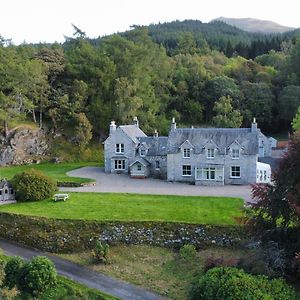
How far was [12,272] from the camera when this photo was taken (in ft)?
88.1

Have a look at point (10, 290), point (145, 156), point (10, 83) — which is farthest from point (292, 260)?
point (10, 83)

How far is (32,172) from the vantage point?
40094 mm

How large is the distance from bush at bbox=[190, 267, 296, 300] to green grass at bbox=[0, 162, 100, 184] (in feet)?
76.9

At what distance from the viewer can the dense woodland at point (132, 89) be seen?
59.7 m

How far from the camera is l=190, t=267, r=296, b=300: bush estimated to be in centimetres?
2227

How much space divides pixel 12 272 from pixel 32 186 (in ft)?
44.1

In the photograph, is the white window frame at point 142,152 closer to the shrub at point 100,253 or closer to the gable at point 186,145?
the gable at point 186,145

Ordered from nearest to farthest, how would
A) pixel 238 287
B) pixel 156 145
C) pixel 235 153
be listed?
pixel 238 287
pixel 235 153
pixel 156 145

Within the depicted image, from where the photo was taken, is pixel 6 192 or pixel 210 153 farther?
pixel 210 153

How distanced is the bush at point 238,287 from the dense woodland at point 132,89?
122 ft

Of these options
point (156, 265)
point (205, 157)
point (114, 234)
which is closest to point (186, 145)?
point (205, 157)

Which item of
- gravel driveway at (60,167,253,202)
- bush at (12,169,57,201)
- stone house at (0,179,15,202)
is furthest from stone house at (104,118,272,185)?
stone house at (0,179,15,202)

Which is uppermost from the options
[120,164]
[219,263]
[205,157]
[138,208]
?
[205,157]

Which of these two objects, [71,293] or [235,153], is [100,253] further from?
[235,153]
